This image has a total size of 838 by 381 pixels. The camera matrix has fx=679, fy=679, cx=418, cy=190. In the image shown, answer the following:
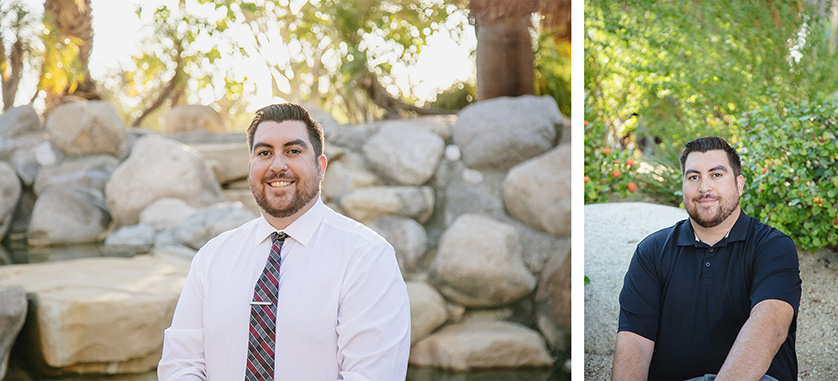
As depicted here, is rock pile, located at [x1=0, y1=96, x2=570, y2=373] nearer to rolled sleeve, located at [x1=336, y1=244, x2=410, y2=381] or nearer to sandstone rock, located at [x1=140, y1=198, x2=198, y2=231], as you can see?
sandstone rock, located at [x1=140, y1=198, x2=198, y2=231]

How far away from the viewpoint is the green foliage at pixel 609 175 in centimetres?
311

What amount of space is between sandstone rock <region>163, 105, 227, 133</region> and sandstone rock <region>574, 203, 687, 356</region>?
3590 millimetres

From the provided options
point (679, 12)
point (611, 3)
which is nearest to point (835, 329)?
point (679, 12)

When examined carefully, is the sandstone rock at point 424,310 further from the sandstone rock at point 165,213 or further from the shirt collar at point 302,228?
the shirt collar at point 302,228

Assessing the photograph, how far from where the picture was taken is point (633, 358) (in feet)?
6.88

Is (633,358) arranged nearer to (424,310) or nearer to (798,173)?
(798,173)

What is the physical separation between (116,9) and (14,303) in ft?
7.76

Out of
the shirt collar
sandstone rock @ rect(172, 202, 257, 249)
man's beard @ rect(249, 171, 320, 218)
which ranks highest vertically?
man's beard @ rect(249, 171, 320, 218)

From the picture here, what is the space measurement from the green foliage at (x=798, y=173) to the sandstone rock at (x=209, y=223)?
304 cm

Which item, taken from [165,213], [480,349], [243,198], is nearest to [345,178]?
[243,198]

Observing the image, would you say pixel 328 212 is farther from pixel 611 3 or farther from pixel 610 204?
pixel 611 3

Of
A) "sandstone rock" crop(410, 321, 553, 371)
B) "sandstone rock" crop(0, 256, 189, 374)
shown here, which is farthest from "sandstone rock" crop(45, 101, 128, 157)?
"sandstone rock" crop(410, 321, 553, 371)

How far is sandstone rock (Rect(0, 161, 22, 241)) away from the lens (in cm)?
452

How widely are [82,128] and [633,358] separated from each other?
433 cm
